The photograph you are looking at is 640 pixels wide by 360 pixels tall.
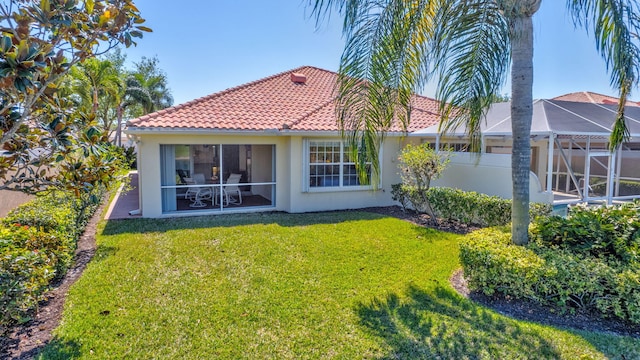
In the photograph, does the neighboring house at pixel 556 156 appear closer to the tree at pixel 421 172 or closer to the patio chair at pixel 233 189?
the tree at pixel 421 172

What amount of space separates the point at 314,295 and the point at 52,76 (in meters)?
5.29

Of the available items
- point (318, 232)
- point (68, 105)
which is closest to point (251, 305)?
point (68, 105)

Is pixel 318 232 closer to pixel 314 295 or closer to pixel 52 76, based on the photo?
pixel 314 295

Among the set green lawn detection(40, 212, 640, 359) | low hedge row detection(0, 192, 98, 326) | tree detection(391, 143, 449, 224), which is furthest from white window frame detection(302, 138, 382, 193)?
low hedge row detection(0, 192, 98, 326)

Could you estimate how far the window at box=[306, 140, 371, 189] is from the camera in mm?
14266

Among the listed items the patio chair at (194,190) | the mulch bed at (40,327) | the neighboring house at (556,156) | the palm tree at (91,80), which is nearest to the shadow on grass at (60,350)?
the mulch bed at (40,327)

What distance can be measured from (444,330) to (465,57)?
4979 mm

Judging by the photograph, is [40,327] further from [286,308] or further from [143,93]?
[143,93]

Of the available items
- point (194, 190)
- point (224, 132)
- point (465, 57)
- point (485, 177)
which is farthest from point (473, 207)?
point (194, 190)

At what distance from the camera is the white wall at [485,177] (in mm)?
10945

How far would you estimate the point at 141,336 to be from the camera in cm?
509

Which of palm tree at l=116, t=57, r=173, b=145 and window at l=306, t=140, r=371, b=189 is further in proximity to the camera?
palm tree at l=116, t=57, r=173, b=145

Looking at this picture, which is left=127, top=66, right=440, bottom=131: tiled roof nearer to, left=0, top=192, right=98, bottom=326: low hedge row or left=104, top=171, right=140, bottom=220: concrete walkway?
left=104, top=171, right=140, bottom=220: concrete walkway

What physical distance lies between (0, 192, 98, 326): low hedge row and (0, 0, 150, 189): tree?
3.46ft
